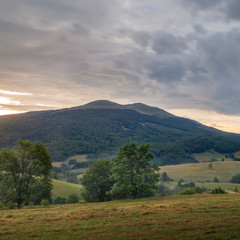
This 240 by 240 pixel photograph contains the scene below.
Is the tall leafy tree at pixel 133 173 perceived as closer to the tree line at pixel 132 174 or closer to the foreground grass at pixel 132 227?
the tree line at pixel 132 174

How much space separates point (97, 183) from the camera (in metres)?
59.0

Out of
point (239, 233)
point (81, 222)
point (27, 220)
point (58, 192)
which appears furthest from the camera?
point (58, 192)

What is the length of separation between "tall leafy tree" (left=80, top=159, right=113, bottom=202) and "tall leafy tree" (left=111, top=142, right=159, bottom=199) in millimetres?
11382

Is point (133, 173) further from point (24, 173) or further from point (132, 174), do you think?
point (24, 173)

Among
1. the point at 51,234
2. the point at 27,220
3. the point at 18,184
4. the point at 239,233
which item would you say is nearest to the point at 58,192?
the point at 18,184

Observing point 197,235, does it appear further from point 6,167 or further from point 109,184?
point 109,184

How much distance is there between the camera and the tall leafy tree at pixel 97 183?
192 feet

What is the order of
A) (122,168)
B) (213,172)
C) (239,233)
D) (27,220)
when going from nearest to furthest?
(239,233) < (27,220) < (122,168) < (213,172)

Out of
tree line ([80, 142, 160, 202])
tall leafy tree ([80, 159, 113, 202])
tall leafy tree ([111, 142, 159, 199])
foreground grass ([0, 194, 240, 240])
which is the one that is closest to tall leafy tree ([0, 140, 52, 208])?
tree line ([80, 142, 160, 202])

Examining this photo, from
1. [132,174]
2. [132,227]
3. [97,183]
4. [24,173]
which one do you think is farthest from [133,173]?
[132,227]

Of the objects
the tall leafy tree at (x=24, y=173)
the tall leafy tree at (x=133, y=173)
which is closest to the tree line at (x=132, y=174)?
the tall leafy tree at (x=133, y=173)

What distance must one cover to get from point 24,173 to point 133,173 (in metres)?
24.5

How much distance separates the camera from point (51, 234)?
15328mm

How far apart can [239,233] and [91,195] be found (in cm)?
5008
